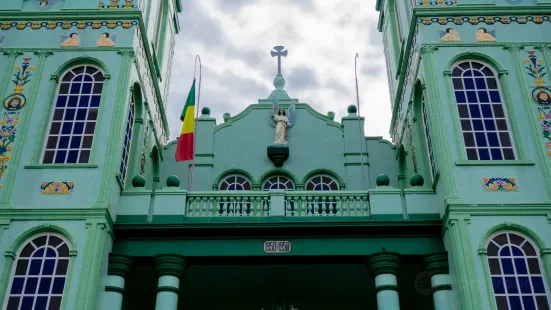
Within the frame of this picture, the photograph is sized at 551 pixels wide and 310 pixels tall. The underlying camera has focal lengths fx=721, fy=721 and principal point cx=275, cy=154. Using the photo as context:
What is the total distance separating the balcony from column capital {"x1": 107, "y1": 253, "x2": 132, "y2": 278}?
0.98 metres

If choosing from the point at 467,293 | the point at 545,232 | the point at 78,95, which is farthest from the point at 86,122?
the point at 545,232

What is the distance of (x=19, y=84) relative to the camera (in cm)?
1861

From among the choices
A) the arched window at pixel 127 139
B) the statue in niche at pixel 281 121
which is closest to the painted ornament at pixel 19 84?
the arched window at pixel 127 139

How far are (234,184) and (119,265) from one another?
18.7 ft

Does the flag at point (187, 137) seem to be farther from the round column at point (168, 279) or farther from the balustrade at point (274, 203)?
the round column at point (168, 279)

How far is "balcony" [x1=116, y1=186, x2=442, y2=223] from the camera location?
17.3m

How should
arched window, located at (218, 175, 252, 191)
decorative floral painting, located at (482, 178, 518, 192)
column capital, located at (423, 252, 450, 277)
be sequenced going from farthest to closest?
arched window, located at (218, 175, 252, 191), decorative floral painting, located at (482, 178, 518, 192), column capital, located at (423, 252, 450, 277)

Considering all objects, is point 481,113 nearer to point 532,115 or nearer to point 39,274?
point 532,115

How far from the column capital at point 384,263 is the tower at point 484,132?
1.25 metres

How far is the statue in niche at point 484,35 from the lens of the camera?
19.2m

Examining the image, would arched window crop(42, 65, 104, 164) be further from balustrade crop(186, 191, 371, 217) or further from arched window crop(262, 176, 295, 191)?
arched window crop(262, 176, 295, 191)

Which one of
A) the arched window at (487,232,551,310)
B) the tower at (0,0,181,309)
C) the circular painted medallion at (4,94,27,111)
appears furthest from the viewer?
the circular painted medallion at (4,94,27,111)

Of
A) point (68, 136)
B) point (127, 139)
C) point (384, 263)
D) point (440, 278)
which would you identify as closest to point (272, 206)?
point (384, 263)

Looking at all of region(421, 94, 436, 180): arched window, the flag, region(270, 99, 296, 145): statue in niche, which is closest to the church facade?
region(421, 94, 436, 180): arched window
